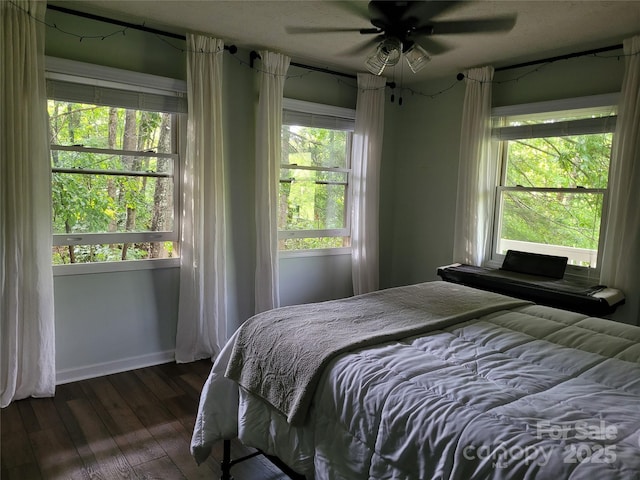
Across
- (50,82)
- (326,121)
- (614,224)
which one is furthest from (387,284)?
(50,82)

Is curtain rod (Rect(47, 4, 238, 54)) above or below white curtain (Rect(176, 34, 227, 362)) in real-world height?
above

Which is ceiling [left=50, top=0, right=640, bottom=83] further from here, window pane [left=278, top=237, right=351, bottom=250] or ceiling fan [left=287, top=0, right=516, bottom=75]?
window pane [left=278, top=237, right=351, bottom=250]

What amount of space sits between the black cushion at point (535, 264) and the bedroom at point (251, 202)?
0.67m

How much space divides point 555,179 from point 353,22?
2036 millimetres

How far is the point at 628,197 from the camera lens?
116 inches

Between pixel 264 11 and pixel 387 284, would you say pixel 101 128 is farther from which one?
pixel 387 284

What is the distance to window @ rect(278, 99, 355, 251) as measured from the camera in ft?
13.0

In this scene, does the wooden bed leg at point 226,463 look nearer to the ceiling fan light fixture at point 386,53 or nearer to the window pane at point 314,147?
the ceiling fan light fixture at point 386,53

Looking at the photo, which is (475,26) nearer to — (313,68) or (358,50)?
(358,50)

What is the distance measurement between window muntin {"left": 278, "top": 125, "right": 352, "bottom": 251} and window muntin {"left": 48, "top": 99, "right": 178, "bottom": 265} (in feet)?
3.31

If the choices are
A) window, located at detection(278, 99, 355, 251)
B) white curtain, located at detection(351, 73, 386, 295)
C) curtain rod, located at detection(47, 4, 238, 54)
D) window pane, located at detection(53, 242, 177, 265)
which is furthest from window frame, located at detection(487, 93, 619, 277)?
Result: window pane, located at detection(53, 242, 177, 265)

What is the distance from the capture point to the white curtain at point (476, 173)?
149 inches

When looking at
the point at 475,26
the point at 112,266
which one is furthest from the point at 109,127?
the point at 475,26

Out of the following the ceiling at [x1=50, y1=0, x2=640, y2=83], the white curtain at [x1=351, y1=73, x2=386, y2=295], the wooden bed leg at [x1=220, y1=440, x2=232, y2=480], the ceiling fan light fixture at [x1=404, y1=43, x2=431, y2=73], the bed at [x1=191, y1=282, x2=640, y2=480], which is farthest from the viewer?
the white curtain at [x1=351, y1=73, x2=386, y2=295]
